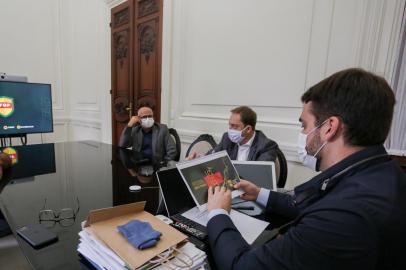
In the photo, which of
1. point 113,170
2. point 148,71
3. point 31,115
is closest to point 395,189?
point 113,170

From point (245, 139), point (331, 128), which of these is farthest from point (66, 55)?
point (331, 128)

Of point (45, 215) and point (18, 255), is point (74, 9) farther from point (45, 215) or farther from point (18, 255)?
point (45, 215)

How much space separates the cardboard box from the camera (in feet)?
1.94

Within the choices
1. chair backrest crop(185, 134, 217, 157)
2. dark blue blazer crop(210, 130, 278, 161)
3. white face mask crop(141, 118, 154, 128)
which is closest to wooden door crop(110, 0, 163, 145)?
white face mask crop(141, 118, 154, 128)

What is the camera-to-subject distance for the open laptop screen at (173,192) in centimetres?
92

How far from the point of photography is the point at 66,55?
16.3 feet

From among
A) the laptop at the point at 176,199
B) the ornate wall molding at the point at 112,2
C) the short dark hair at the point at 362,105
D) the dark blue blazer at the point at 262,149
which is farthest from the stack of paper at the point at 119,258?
the ornate wall molding at the point at 112,2

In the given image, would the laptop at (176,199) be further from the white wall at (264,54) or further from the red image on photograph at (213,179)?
the white wall at (264,54)

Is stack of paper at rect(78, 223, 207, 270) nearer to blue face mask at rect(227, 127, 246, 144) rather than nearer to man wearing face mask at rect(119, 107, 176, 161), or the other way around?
blue face mask at rect(227, 127, 246, 144)

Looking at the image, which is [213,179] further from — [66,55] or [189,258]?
[66,55]

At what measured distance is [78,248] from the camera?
716mm

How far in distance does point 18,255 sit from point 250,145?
1.79m

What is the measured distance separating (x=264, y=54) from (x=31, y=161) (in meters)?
2.27

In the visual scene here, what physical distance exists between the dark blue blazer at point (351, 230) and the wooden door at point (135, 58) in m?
2.99
